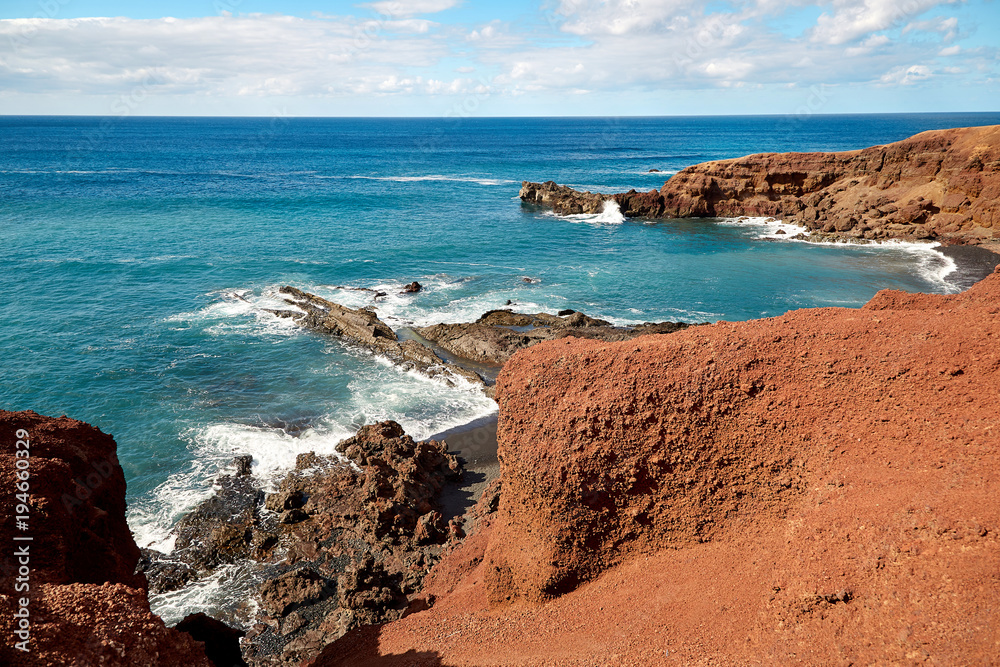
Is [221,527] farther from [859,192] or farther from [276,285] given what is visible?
[859,192]

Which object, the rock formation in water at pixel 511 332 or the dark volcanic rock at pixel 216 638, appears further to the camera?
the rock formation in water at pixel 511 332

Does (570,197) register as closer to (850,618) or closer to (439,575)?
(439,575)

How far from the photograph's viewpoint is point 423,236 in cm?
5453

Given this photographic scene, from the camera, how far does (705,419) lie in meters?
9.43

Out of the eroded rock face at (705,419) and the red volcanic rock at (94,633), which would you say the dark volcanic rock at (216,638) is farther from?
the eroded rock face at (705,419)

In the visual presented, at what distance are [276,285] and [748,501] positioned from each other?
36.2m

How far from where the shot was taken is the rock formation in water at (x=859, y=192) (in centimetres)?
4719

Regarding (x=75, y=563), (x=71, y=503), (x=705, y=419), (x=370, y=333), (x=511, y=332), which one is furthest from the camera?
(x=370, y=333)

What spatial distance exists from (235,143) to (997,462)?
624ft

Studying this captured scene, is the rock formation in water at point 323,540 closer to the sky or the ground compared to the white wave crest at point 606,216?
closer to the ground

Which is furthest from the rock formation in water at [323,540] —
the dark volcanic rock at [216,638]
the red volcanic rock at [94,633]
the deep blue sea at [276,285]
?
the red volcanic rock at [94,633]

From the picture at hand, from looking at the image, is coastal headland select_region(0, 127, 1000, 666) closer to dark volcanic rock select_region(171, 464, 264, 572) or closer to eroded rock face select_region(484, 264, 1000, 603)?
eroded rock face select_region(484, 264, 1000, 603)

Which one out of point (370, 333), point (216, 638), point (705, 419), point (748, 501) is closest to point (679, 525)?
point (748, 501)

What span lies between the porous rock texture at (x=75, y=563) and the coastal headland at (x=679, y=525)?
3 centimetres
